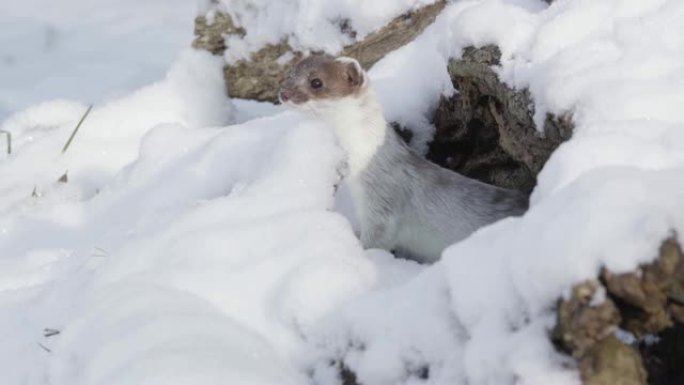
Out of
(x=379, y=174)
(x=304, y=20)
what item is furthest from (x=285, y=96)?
(x=304, y=20)

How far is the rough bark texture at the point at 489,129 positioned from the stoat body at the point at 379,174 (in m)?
0.27

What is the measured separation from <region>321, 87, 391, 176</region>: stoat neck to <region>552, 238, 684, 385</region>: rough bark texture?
2026 millimetres

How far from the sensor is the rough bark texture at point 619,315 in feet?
6.03

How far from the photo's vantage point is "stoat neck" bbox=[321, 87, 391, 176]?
3.88m

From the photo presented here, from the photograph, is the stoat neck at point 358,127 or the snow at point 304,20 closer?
the stoat neck at point 358,127

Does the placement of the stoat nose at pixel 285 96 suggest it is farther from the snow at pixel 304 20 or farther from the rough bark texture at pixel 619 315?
the rough bark texture at pixel 619 315

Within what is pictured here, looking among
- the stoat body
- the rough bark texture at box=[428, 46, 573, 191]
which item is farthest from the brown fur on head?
the rough bark texture at box=[428, 46, 573, 191]

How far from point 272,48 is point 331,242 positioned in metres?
2.86

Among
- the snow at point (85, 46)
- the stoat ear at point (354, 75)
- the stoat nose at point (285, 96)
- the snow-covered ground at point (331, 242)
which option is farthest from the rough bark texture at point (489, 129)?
the snow at point (85, 46)

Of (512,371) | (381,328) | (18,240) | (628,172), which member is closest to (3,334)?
(18,240)

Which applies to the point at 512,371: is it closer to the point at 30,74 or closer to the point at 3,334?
the point at 3,334

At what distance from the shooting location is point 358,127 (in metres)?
3.89

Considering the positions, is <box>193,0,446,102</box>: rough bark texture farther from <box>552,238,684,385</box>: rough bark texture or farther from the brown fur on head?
<box>552,238,684,385</box>: rough bark texture

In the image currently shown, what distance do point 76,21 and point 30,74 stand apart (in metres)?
1.12
